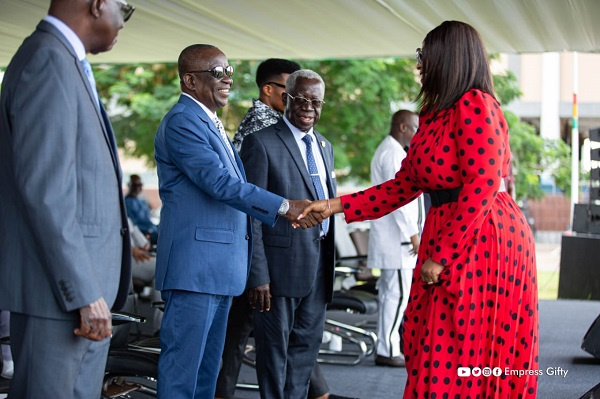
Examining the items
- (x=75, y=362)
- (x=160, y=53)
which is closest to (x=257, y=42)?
(x=160, y=53)

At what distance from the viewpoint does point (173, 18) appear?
7168mm

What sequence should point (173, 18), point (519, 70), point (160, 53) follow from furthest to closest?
point (519, 70), point (160, 53), point (173, 18)

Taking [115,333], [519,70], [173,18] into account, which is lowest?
[115,333]

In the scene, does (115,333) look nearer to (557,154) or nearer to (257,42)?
(257,42)

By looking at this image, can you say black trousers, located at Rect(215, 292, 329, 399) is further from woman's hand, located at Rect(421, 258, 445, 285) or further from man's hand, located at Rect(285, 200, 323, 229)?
woman's hand, located at Rect(421, 258, 445, 285)

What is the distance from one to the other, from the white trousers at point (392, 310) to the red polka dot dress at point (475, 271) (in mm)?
3600

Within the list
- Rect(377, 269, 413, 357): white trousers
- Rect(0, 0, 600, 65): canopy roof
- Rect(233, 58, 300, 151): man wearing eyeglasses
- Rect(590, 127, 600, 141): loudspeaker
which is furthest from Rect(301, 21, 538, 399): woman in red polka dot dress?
Rect(590, 127, 600, 141): loudspeaker

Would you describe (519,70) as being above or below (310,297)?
above

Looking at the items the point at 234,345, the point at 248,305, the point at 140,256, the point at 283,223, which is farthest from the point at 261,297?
the point at 140,256

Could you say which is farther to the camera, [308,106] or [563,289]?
[563,289]

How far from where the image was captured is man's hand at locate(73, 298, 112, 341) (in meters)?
2.67

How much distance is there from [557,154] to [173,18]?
38.2 feet

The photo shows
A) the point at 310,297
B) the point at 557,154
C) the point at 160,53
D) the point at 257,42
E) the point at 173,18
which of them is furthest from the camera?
the point at 557,154

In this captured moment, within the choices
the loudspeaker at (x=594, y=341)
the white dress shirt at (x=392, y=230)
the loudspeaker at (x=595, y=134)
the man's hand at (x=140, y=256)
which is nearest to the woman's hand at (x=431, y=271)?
the white dress shirt at (x=392, y=230)
